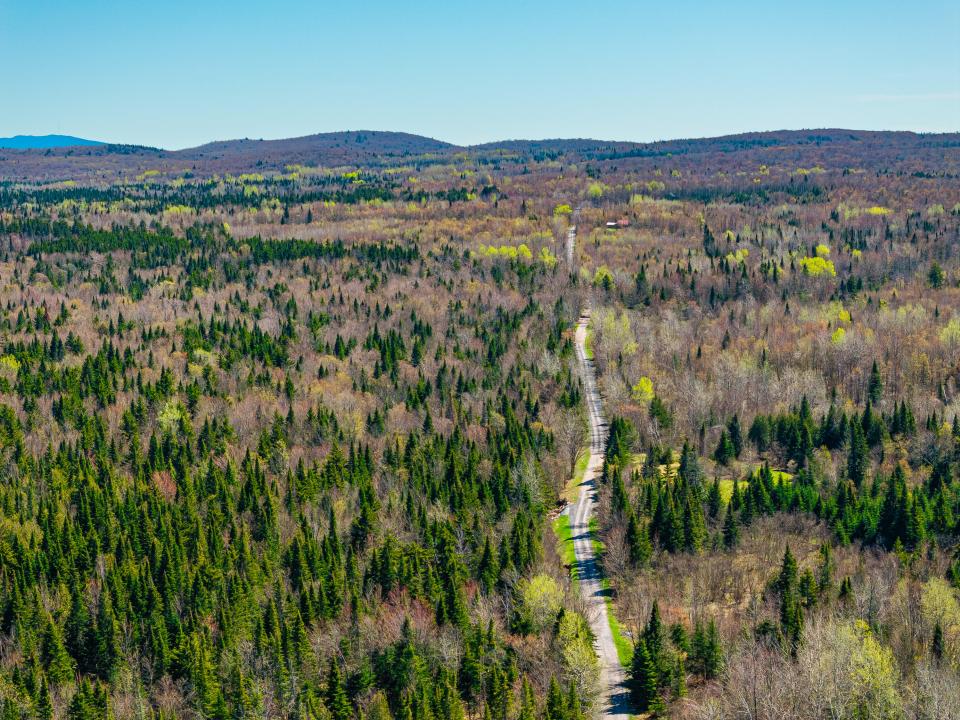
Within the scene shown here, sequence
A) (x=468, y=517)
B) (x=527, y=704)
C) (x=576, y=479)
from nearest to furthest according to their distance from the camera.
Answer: (x=527, y=704), (x=468, y=517), (x=576, y=479)

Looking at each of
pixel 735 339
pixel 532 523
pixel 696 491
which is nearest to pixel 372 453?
Result: pixel 532 523

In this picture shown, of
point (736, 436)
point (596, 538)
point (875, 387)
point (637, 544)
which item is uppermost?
point (875, 387)

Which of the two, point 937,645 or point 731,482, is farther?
point 731,482

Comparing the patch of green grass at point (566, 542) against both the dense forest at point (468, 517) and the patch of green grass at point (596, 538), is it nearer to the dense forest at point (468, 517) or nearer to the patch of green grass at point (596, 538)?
the dense forest at point (468, 517)

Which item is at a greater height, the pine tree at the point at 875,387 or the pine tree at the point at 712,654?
the pine tree at the point at 875,387

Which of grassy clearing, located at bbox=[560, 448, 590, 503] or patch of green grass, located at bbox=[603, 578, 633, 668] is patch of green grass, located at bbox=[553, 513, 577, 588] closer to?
patch of green grass, located at bbox=[603, 578, 633, 668]

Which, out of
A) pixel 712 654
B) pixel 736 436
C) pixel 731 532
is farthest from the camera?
pixel 736 436

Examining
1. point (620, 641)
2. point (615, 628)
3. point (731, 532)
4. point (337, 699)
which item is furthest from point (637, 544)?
point (337, 699)

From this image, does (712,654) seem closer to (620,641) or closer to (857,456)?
(620,641)

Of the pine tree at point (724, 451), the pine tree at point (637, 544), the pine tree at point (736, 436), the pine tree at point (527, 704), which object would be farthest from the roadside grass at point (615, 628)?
the pine tree at point (736, 436)
